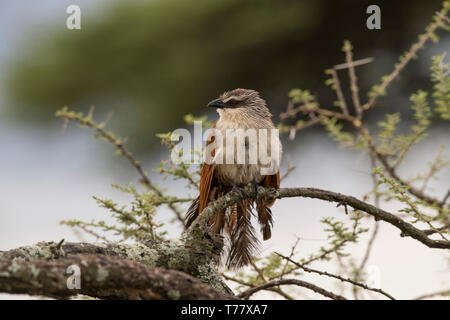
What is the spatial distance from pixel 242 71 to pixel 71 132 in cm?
224

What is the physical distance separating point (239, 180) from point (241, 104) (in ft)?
1.44

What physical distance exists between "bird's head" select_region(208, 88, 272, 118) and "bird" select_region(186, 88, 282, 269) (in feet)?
0.27

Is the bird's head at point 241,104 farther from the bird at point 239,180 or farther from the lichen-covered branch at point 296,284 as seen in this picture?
the lichen-covered branch at point 296,284

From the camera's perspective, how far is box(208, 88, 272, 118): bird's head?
8.76 ft

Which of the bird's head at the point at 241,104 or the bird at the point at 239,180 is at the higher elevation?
the bird's head at the point at 241,104

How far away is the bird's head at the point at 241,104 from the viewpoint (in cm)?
267

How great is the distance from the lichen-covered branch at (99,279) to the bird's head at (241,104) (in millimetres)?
1375

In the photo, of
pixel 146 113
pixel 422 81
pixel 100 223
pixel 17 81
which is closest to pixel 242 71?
pixel 146 113

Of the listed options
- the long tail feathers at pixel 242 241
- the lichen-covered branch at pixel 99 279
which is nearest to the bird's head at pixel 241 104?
the long tail feathers at pixel 242 241

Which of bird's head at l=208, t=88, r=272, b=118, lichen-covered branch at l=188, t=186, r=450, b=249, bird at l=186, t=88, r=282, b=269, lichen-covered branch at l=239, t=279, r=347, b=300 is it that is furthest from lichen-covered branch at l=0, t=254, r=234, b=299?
bird's head at l=208, t=88, r=272, b=118

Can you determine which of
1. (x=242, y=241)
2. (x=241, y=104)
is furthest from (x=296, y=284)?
(x=241, y=104)

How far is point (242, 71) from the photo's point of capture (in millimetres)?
6840

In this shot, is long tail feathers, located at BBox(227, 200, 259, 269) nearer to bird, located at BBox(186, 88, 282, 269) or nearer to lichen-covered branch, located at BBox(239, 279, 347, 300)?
bird, located at BBox(186, 88, 282, 269)

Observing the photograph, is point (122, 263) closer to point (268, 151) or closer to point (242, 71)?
point (268, 151)
